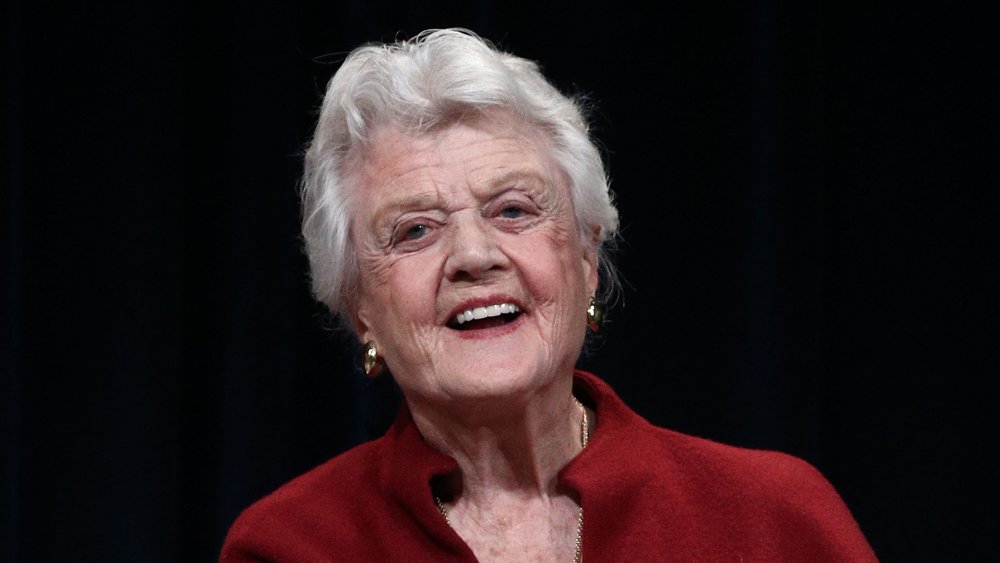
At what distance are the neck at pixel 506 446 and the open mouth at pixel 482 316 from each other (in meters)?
0.12

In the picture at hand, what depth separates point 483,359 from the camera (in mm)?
1648

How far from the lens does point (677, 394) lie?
259cm

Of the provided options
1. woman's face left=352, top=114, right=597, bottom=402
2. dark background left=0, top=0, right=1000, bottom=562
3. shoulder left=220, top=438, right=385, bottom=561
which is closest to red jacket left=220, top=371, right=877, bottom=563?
shoulder left=220, top=438, right=385, bottom=561

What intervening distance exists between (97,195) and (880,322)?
5.24 ft

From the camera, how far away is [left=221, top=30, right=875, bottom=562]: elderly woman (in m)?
1.68

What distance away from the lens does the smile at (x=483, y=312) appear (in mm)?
1672

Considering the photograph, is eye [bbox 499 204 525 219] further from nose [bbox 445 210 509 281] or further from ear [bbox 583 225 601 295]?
ear [bbox 583 225 601 295]

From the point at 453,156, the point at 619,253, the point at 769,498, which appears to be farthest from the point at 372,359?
the point at 619,253

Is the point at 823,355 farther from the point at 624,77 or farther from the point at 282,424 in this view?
the point at 282,424

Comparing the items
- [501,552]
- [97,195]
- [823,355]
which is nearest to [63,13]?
[97,195]

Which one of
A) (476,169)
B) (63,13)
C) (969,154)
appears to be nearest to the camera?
(476,169)

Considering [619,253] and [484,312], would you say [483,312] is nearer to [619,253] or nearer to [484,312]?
[484,312]

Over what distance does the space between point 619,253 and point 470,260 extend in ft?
3.31

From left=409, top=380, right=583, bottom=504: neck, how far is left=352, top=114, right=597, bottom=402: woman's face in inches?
1.9
